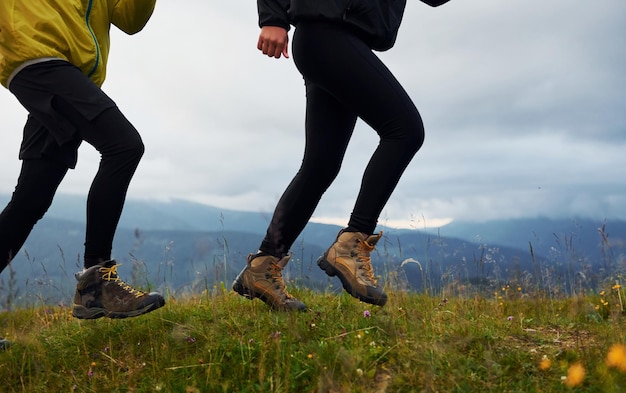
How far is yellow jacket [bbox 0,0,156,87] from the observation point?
305 centimetres

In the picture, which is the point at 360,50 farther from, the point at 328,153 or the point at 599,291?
the point at 599,291

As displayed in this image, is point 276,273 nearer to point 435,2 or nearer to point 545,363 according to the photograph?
point 545,363

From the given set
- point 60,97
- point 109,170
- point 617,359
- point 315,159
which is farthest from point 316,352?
point 60,97

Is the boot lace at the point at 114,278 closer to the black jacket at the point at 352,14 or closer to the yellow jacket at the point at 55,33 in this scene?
the yellow jacket at the point at 55,33

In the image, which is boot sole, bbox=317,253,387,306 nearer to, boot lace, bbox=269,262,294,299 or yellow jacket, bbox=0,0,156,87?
boot lace, bbox=269,262,294,299

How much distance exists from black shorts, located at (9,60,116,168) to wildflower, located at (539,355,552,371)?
2.58m

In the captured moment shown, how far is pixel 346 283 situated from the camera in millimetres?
3102

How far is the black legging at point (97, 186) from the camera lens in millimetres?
3084

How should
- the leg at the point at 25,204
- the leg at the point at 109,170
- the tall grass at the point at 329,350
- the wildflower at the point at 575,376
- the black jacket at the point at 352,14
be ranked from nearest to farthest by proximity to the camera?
the wildflower at the point at 575,376 < the tall grass at the point at 329,350 < the black jacket at the point at 352,14 < the leg at the point at 109,170 < the leg at the point at 25,204

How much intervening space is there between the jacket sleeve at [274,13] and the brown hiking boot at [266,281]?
1397 millimetres

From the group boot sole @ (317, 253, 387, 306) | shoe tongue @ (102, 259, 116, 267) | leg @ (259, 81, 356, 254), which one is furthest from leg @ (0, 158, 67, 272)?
boot sole @ (317, 253, 387, 306)

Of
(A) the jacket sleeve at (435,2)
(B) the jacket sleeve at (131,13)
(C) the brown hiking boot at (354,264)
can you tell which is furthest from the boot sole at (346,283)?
(B) the jacket sleeve at (131,13)

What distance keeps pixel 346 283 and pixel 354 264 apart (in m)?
0.12

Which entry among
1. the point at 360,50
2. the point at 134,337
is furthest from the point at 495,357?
the point at 134,337
